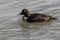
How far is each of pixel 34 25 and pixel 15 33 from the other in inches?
41.3

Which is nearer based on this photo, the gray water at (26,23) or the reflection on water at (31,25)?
the gray water at (26,23)

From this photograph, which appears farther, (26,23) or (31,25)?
(26,23)

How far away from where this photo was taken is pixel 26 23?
984 cm

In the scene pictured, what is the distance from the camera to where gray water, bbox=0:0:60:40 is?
335 inches

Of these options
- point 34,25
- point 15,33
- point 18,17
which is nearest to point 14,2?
point 18,17

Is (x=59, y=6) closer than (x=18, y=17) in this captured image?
No

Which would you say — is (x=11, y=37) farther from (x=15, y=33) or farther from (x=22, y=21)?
(x=22, y=21)

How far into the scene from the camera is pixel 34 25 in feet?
31.3

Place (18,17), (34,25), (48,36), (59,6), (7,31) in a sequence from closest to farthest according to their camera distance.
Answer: (48,36)
(7,31)
(34,25)
(18,17)
(59,6)

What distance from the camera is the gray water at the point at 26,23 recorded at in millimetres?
8504

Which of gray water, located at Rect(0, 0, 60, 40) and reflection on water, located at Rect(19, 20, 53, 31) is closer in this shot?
gray water, located at Rect(0, 0, 60, 40)

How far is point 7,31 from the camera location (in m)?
8.93

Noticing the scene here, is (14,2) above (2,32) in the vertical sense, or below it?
above

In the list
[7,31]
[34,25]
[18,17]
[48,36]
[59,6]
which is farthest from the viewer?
[59,6]
